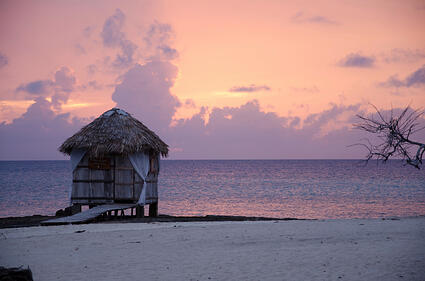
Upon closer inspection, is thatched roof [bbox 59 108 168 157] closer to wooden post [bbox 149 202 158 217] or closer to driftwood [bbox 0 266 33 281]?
wooden post [bbox 149 202 158 217]

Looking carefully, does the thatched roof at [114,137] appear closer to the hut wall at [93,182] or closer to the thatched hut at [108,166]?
the thatched hut at [108,166]

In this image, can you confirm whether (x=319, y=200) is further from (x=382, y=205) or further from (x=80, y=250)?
(x=80, y=250)

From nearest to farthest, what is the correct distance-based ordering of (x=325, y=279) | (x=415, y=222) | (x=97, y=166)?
(x=325, y=279), (x=415, y=222), (x=97, y=166)

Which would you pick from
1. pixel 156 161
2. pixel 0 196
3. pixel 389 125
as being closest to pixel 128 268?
pixel 389 125

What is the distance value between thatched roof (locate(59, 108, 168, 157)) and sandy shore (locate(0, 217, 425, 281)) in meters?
4.52

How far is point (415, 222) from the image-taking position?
47.4 ft

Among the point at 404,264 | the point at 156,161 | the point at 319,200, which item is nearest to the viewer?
the point at 404,264

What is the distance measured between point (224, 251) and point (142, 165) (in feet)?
31.2

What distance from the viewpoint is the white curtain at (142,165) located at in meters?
18.8

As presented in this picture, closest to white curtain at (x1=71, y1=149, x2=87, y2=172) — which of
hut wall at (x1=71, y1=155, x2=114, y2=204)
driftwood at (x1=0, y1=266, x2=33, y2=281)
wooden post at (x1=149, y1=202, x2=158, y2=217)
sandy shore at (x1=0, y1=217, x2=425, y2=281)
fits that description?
hut wall at (x1=71, y1=155, x2=114, y2=204)

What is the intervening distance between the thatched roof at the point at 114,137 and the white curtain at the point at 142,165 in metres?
0.30

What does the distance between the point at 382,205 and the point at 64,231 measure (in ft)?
85.9

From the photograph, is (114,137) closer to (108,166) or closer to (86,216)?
(108,166)

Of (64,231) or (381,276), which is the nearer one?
(381,276)
